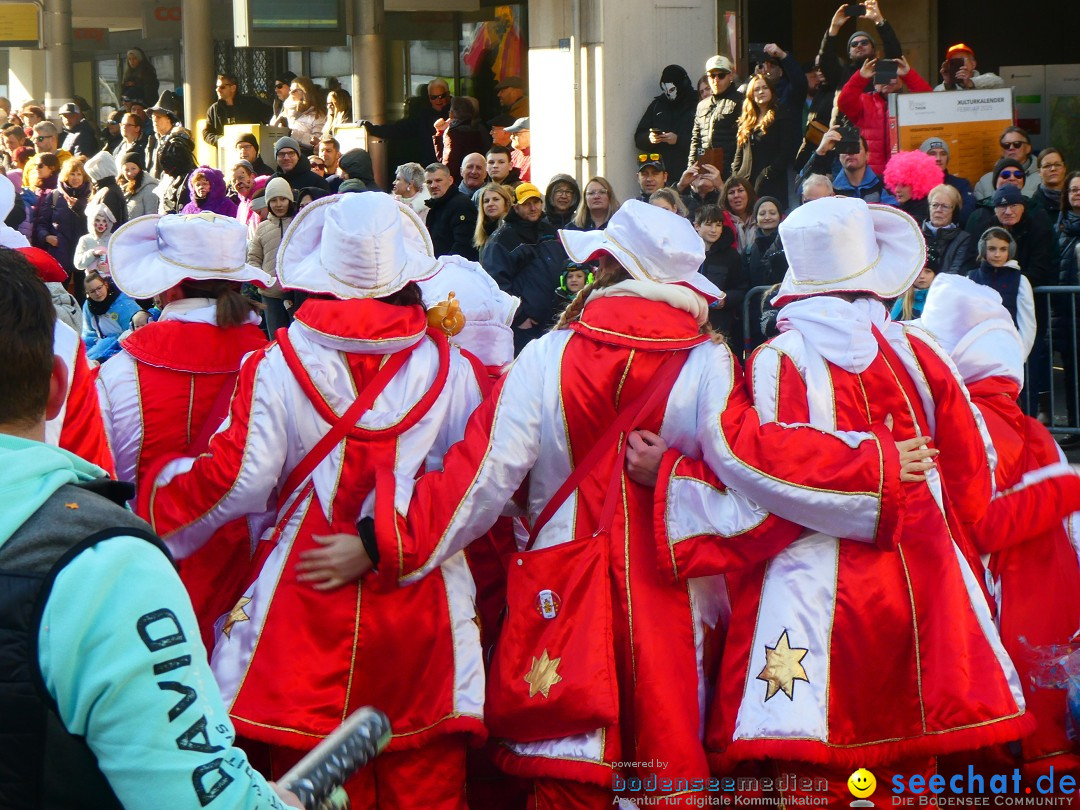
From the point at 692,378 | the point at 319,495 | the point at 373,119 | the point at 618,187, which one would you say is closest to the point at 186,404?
the point at 319,495

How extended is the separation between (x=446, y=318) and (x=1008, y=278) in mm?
5130

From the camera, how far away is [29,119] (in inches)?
830

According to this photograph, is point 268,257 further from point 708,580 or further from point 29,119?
point 29,119

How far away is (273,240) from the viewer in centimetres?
1148

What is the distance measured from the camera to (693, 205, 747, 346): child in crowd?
9.24m

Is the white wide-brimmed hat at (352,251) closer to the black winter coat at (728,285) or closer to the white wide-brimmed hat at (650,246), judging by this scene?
the white wide-brimmed hat at (650,246)

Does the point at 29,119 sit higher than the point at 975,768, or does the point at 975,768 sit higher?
the point at 29,119

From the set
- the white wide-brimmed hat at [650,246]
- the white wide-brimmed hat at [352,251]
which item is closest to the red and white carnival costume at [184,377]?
the white wide-brimmed hat at [352,251]

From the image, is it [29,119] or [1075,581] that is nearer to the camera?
[1075,581]

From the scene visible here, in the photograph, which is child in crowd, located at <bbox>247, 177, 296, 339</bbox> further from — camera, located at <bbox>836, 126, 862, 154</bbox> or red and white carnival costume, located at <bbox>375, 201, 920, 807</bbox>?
red and white carnival costume, located at <bbox>375, 201, 920, 807</bbox>

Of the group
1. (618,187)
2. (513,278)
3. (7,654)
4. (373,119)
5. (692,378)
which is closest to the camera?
(7,654)

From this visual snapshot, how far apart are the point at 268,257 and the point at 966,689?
850cm

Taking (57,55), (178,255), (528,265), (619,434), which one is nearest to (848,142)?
(528,265)

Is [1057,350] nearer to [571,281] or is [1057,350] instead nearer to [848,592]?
[571,281]
